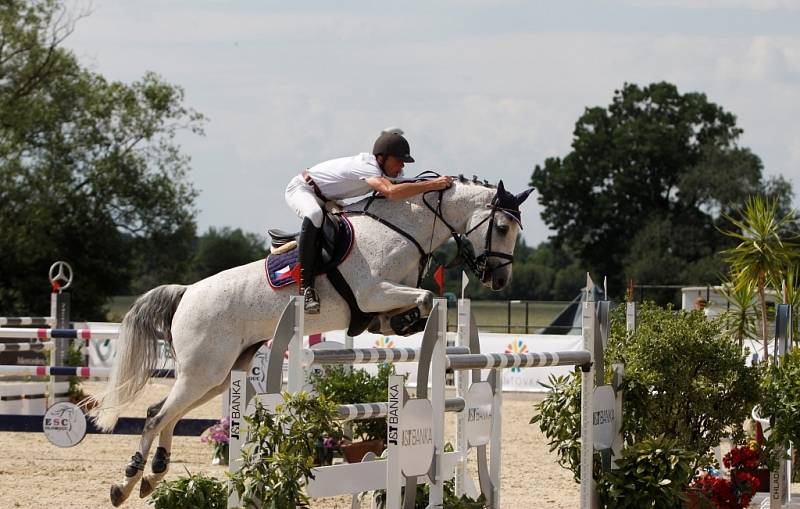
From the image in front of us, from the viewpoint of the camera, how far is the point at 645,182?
4788 cm

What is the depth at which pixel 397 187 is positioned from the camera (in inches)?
223

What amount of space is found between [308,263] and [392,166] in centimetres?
70

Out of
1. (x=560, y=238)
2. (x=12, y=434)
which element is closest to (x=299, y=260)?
(x=12, y=434)

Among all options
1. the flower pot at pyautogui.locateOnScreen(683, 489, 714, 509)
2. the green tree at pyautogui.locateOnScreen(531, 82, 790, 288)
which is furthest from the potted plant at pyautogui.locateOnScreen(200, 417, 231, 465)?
the green tree at pyautogui.locateOnScreen(531, 82, 790, 288)

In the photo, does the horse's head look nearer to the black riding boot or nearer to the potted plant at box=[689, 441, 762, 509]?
the black riding boot

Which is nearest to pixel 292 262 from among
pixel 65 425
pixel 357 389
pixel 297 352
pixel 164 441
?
pixel 164 441

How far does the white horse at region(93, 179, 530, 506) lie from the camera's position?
5605 mm

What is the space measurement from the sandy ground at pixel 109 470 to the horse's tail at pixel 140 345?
69 centimetres

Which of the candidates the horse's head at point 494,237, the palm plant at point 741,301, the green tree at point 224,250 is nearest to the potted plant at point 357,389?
the horse's head at point 494,237

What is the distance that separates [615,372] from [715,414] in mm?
544

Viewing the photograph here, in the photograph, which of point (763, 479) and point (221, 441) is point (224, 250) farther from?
point (763, 479)

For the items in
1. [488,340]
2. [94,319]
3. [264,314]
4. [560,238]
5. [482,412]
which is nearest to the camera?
[482,412]

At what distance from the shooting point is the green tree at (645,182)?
44.8m

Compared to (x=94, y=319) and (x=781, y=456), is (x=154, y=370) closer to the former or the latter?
(x=781, y=456)
